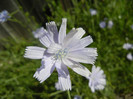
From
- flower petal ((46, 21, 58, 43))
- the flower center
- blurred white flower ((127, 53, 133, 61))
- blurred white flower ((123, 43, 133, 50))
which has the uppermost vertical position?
blurred white flower ((123, 43, 133, 50))

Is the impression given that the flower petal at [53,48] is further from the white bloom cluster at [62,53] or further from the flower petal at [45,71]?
the flower petal at [45,71]

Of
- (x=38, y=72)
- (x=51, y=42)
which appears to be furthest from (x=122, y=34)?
(x=38, y=72)

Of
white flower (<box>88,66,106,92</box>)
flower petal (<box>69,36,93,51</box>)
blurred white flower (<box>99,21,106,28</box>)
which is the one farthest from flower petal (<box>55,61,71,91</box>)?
blurred white flower (<box>99,21,106,28</box>)

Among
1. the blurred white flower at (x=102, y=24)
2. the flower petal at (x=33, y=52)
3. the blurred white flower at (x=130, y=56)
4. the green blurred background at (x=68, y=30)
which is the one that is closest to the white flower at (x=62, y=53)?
the flower petal at (x=33, y=52)

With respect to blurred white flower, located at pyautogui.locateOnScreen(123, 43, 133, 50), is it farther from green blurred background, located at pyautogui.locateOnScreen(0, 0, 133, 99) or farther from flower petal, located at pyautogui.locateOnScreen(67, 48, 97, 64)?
flower petal, located at pyautogui.locateOnScreen(67, 48, 97, 64)

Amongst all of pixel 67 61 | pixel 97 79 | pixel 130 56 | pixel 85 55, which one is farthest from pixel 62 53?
pixel 130 56

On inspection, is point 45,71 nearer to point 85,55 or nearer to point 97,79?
point 85,55

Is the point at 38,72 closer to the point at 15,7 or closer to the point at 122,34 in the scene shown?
the point at 15,7
